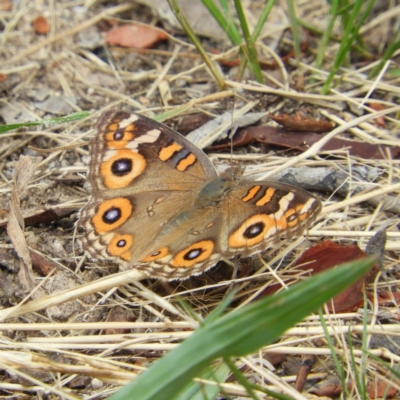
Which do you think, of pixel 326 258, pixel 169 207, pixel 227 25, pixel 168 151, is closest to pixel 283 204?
pixel 326 258

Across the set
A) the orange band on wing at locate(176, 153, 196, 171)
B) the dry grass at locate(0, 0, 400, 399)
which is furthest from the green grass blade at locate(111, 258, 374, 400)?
the orange band on wing at locate(176, 153, 196, 171)

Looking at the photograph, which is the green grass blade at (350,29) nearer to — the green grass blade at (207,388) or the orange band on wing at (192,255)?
the orange band on wing at (192,255)

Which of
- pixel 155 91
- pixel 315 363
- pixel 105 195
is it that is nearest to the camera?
pixel 315 363

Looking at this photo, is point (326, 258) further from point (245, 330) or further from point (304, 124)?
point (245, 330)

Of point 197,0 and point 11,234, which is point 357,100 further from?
point 11,234

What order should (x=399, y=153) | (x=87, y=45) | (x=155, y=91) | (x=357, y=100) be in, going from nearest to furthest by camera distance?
1. (x=399, y=153)
2. (x=357, y=100)
3. (x=155, y=91)
4. (x=87, y=45)

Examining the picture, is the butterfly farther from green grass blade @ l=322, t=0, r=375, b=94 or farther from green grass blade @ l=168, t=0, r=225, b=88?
green grass blade @ l=322, t=0, r=375, b=94

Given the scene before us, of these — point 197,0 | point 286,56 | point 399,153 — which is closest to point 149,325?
point 399,153
